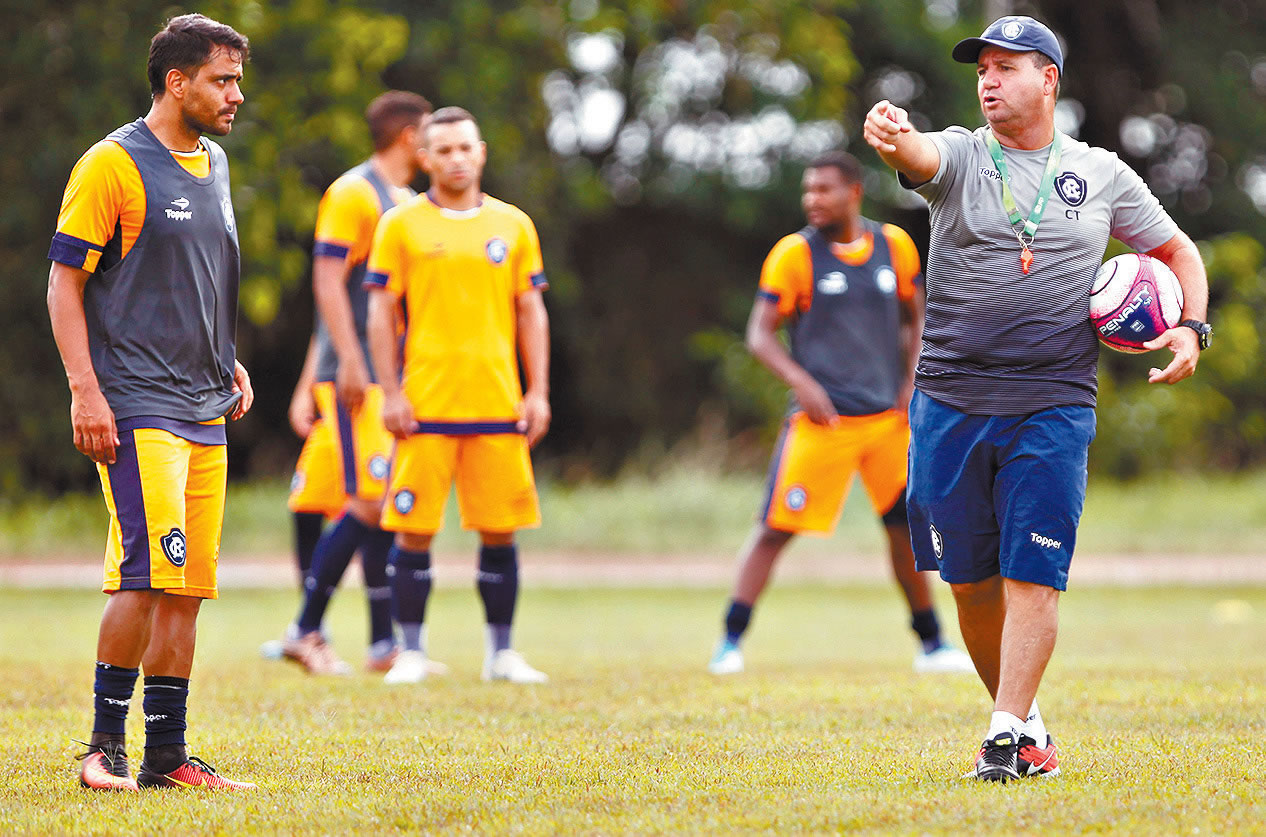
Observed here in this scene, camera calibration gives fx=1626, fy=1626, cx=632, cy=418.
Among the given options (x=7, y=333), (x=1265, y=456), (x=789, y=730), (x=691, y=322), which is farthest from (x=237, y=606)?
(x=1265, y=456)

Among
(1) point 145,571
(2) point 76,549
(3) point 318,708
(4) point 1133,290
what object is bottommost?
(2) point 76,549

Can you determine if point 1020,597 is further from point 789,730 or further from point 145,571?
point 145,571

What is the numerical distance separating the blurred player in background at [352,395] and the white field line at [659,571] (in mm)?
6932

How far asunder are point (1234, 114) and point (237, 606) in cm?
1780

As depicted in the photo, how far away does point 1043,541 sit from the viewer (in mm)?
4984

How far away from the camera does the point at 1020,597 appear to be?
5012 mm

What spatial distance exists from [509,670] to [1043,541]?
3.53 metres

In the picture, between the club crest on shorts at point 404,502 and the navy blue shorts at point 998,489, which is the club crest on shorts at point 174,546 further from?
the club crest on shorts at point 404,502

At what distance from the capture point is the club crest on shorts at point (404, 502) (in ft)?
25.4

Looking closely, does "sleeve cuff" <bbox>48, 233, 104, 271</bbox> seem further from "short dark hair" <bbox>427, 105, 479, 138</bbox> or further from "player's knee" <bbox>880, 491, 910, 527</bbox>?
"player's knee" <bbox>880, 491, 910, 527</bbox>

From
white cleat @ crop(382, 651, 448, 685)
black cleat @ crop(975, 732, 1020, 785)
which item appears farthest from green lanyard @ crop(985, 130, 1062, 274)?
white cleat @ crop(382, 651, 448, 685)

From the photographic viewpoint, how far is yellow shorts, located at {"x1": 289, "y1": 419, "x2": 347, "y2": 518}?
28.9 ft

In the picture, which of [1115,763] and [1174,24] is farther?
→ [1174,24]


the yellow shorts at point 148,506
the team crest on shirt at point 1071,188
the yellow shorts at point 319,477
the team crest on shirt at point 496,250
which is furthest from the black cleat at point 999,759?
the yellow shorts at point 319,477
